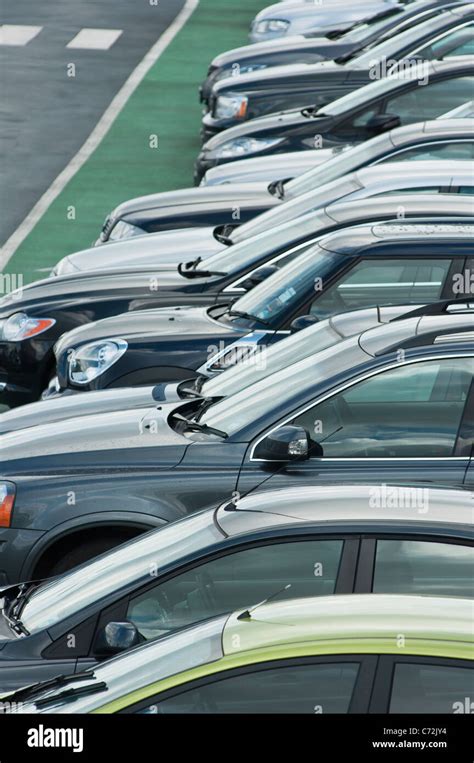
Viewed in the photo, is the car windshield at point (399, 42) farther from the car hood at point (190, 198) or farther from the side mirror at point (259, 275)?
the side mirror at point (259, 275)

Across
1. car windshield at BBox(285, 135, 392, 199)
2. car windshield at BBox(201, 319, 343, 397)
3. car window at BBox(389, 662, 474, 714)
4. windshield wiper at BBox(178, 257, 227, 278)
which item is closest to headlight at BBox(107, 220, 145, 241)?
car windshield at BBox(285, 135, 392, 199)

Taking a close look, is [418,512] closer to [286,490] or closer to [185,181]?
[286,490]

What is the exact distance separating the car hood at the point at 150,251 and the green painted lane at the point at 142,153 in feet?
7.22

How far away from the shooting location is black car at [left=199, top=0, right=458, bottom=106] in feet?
54.3

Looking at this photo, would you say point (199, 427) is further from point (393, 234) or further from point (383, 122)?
point (383, 122)

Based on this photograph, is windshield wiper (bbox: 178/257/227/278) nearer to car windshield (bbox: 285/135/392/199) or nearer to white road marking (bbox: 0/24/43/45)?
car windshield (bbox: 285/135/392/199)

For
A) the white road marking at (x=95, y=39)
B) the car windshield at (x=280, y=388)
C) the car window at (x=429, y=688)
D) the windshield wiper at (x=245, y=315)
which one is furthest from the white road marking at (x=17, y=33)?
the car window at (x=429, y=688)

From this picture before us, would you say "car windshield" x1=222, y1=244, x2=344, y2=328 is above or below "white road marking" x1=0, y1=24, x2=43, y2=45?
below

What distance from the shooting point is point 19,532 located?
22.3ft

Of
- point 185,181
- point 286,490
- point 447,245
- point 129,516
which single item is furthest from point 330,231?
point 185,181

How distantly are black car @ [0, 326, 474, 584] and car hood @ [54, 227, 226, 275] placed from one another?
420cm

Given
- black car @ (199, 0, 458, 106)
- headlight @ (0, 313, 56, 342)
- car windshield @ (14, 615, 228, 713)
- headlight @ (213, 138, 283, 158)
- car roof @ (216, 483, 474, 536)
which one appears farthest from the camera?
black car @ (199, 0, 458, 106)

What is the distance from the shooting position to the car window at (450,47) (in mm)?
14703
